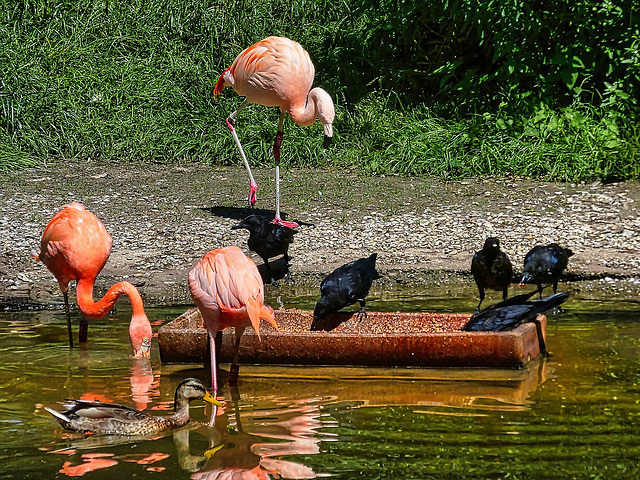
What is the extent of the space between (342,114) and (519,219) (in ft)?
12.6

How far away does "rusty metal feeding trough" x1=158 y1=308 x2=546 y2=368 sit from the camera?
5844 millimetres

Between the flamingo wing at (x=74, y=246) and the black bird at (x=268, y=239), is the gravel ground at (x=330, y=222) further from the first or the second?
the flamingo wing at (x=74, y=246)

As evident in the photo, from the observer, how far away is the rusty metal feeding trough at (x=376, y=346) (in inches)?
230

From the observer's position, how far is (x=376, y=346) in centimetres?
601

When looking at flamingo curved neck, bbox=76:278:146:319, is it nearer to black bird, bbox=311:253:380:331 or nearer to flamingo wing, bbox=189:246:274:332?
flamingo wing, bbox=189:246:274:332

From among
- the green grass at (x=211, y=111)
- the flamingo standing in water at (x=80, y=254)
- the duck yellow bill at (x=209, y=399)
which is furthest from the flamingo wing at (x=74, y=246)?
the green grass at (x=211, y=111)

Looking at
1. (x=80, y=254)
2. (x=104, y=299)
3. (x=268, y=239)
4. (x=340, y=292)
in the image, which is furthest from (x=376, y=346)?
(x=268, y=239)

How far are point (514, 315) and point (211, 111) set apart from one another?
7633 mm

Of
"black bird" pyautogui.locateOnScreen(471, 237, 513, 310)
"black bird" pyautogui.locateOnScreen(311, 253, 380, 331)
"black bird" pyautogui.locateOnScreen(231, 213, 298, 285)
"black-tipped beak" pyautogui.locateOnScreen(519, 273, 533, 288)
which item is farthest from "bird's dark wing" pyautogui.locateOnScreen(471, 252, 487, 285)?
"black bird" pyautogui.locateOnScreen(231, 213, 298, 285)

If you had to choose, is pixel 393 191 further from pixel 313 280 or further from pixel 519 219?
pixel 313 280

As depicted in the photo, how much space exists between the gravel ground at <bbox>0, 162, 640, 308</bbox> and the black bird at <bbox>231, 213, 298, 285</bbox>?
9.2 inches

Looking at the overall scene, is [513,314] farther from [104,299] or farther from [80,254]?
[80,254]

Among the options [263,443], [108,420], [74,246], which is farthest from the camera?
[74,246]

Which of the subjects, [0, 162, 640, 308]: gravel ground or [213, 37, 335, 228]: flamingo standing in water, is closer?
[0, 162, 640, 308]: gravel ground
